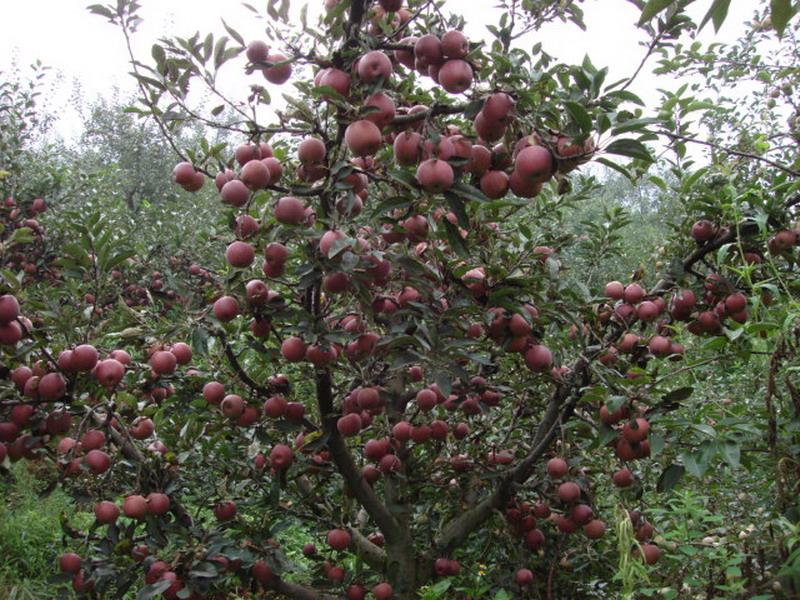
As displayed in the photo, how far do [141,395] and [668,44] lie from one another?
6.16 ft

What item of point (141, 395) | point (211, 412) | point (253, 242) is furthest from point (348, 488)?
point (253, 242)

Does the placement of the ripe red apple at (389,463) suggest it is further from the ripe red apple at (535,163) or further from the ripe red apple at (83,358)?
the ripe red apple at (535,163)

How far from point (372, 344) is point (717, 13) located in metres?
1.35

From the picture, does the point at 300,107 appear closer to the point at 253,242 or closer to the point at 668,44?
the point at 253,242

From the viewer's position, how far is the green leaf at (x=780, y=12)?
0.66m

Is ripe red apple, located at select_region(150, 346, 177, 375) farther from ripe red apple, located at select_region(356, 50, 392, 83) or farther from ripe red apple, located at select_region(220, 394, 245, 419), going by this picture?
ripe red apple, located at select_region(356, 50, 392, 83)

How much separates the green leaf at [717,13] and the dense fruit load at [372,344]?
606mm

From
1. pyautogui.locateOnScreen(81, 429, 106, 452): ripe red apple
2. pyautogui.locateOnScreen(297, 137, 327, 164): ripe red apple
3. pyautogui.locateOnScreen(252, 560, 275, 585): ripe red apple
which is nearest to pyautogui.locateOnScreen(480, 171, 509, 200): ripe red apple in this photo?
pyautogui.locateOnScreen(297, 137, 327, 164): ripe red apple

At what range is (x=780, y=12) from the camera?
2.20 ft

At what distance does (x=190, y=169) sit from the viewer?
1.74 meters

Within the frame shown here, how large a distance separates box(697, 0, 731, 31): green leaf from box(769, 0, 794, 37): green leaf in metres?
0.05

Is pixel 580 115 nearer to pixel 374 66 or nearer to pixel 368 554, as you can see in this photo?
pixel 374 66

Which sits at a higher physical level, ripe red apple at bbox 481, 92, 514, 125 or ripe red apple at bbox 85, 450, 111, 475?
ripe red apple at bbox 481, 92, 514, 125

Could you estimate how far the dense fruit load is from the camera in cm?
142
